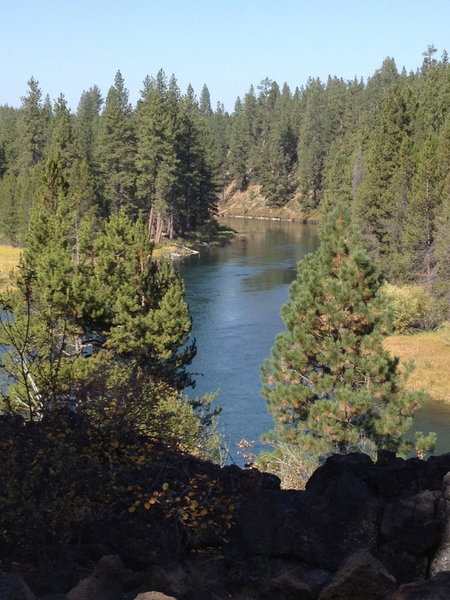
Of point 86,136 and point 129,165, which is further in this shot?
point 86,136

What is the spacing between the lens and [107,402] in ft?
38.4

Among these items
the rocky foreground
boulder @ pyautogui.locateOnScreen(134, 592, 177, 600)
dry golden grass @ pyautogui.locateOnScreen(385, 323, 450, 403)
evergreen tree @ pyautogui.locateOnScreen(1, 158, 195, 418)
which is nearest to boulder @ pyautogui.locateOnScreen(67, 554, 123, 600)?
the rocky foreground

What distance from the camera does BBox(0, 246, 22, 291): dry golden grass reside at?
64425 millimetres

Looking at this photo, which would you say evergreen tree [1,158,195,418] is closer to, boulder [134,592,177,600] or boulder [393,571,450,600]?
boulder [134,592,177,600]

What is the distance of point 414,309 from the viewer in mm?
51188

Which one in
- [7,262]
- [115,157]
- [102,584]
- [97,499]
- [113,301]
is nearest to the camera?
[102,584]

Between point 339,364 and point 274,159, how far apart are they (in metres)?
128

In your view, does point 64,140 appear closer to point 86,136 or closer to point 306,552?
point 86,136

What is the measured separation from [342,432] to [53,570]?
48.5 feet

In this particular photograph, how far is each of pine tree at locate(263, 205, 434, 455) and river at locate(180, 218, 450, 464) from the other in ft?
9.58

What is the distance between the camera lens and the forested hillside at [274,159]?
5728 cm

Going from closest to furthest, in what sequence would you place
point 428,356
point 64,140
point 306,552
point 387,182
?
point 306,552
point 428,356
point 387,182
point 64,140

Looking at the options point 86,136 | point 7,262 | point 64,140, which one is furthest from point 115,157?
point 86,136

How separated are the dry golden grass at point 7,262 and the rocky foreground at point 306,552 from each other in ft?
179
